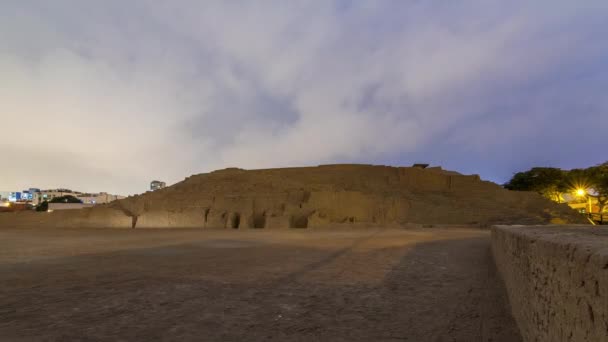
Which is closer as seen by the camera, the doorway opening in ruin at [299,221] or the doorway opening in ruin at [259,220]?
the doorway opening in ruin at [299,221]

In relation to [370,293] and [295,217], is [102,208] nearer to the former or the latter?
[295,217]

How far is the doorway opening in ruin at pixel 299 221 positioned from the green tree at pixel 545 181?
90.5 ft

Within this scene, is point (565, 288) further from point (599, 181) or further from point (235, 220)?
point (599, 181)

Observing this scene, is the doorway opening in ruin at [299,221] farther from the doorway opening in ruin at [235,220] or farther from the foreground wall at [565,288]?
the foreground wall at [565,288]

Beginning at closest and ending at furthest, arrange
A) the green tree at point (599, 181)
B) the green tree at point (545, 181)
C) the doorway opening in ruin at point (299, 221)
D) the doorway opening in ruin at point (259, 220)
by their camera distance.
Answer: the doorway opening in ruin at point (299, 221) → the doorway opening in ruin at point (259, 220) → the green tree at point (599, 181) → the green tree at point (545, 181)

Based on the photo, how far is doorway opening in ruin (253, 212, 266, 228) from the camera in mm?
25688

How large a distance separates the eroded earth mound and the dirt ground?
1676 centimetres

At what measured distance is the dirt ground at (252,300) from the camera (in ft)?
13.2

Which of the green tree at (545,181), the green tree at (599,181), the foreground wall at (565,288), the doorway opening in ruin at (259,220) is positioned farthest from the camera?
the green tree at (545,181)

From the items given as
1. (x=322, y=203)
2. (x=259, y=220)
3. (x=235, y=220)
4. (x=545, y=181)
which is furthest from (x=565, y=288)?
(x=545, y=181)

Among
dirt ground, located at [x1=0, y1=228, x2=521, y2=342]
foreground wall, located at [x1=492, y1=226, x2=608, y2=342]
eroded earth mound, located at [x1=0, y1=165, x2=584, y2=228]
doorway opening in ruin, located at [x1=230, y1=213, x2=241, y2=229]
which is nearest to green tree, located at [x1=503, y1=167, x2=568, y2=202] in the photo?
eroded earth mound, located at [x1=0, y1=165, x2=584, y2=228]

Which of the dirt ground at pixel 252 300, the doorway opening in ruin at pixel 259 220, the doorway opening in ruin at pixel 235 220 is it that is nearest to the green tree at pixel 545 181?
the doorway opening in ruin at pixel 259 220

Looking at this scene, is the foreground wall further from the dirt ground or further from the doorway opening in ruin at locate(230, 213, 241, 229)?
the doorway opening in ruin at locate(230, 213, 241, 229)

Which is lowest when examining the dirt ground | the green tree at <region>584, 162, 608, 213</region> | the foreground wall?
the dirt ground
